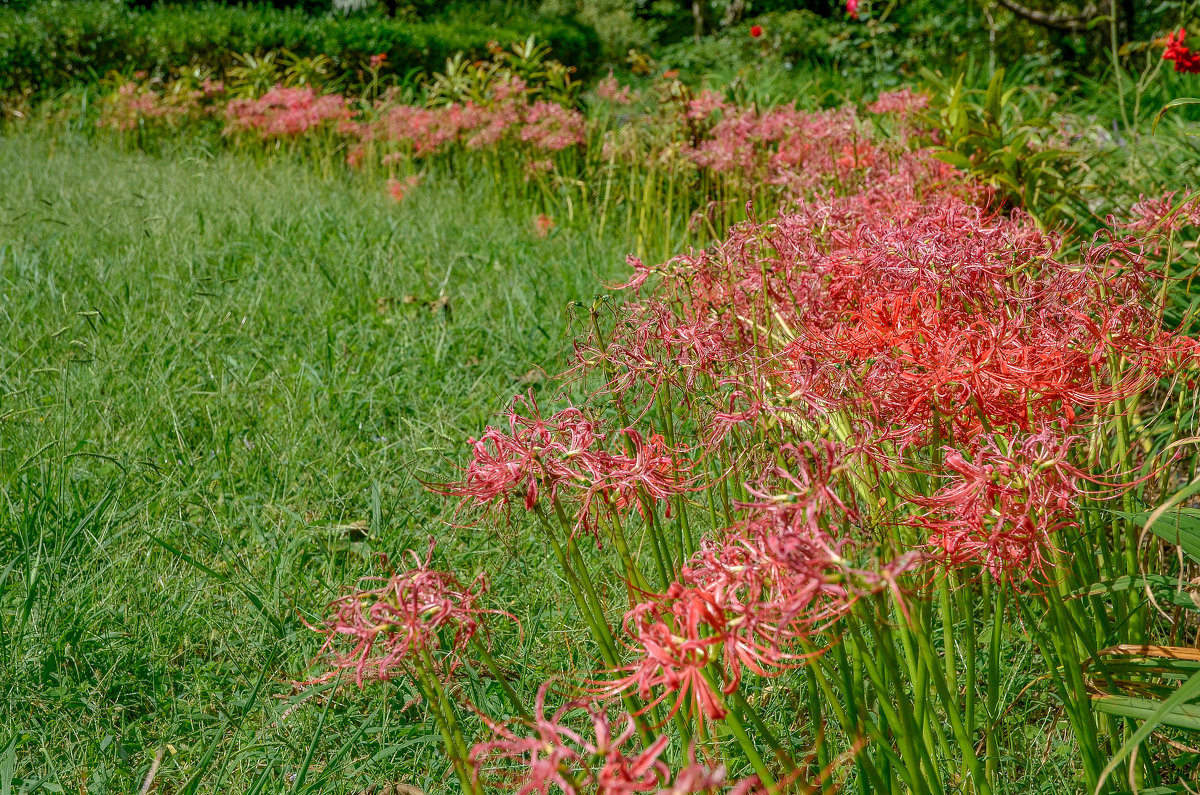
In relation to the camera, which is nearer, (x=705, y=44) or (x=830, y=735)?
(x=830, y=735)

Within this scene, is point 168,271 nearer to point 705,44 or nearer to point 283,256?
point 283,256

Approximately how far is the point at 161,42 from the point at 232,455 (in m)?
9.25

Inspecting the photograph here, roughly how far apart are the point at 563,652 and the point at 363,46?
10965mm

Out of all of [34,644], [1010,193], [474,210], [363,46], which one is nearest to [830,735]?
[34,644]

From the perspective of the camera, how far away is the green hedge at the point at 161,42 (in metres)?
9.80

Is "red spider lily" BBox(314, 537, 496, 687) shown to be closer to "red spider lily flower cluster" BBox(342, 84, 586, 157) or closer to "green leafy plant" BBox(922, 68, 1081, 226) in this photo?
"green leafy plant" BBox(922, 68, 1081, 226)

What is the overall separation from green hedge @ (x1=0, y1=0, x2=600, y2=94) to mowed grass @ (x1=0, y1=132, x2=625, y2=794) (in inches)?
225

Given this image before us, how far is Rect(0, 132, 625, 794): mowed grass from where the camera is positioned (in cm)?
177

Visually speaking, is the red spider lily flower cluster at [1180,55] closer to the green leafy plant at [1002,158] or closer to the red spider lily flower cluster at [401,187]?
the green leafy plant at [1002,158]

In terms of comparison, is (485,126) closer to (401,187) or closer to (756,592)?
(401,187)

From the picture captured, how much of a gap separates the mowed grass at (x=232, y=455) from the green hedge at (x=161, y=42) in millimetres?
5705

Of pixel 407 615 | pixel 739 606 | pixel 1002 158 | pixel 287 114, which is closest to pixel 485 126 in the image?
pixel 287 114

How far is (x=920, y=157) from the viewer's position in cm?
341

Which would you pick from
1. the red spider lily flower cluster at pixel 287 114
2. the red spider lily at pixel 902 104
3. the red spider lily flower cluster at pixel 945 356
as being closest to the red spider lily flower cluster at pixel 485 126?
the red spider lily flower cluster at pixel 287 114
